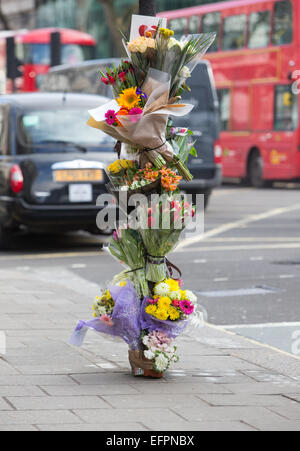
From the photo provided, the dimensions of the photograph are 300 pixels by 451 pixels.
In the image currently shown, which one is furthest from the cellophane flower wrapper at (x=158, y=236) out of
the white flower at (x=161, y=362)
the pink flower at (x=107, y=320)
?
the white flower at (x=161, y=362)

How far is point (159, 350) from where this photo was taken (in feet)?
19.2

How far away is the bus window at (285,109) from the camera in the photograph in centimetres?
Answer: 2453

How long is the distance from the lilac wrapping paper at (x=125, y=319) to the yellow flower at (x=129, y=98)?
3.22ft

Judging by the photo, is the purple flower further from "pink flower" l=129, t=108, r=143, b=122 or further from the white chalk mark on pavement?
the white chalk mark on pavement

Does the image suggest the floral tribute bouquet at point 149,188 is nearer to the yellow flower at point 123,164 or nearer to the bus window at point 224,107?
the yellow flower at point 123,164

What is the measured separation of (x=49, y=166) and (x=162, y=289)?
6443mm

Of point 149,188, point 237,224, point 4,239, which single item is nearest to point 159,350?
point 149,188

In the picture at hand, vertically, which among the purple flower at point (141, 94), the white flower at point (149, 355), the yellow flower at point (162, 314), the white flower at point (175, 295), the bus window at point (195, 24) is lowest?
the white flower at point (149, 355)

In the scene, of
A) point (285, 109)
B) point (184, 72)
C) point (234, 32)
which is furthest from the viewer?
point (234, 32)

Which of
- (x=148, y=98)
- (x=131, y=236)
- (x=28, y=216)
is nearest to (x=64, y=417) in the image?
(x=131, y=236)

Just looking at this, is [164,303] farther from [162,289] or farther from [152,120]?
Result: [152,120]

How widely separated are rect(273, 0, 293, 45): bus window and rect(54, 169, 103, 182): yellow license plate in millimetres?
13024

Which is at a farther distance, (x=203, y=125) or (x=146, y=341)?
(x=203, y=125)

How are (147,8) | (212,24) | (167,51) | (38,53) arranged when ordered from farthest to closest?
(38,53), (212,24), (147,8), (167,51)
